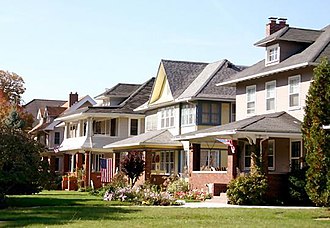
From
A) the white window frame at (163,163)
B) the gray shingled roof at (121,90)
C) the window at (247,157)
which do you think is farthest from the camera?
the gray shingled roof at (121,90)

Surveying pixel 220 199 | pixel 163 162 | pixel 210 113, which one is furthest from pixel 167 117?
pixel 220 199

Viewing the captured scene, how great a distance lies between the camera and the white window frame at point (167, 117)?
159 ft

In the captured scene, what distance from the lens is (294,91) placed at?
112 feet

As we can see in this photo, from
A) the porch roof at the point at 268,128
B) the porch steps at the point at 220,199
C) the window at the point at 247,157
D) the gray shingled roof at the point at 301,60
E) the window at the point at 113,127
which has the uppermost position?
the gray shingled roof at the point at 301,60

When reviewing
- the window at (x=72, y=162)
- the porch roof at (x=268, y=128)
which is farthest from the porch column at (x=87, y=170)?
the porch roof at (x=268, y=128)

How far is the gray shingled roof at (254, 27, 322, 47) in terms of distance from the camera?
3603cm

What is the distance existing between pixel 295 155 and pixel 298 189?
10.7 ft

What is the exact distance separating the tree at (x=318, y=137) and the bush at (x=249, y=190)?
3143 mm

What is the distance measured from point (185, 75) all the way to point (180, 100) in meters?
3.97

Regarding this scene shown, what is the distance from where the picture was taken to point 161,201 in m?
29.3

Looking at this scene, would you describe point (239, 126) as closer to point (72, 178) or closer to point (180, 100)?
point (180, 100)

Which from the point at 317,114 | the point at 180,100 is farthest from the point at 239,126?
the point at 180,100

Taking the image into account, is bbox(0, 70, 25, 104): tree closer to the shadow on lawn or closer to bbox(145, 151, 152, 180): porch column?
bbox(145, 151, 152, 180): porch column

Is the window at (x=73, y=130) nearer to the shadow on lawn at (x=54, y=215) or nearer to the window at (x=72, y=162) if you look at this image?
the window at (x=72, y=162)
